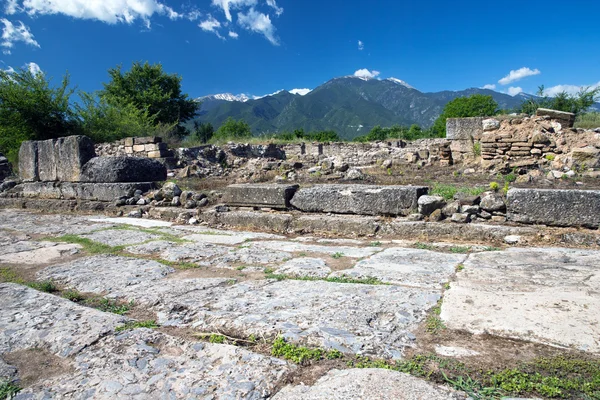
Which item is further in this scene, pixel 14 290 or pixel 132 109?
pixel 132 109

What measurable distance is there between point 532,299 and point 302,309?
1.44 m

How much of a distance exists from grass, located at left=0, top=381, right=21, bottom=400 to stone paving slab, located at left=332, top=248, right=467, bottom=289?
212 cm

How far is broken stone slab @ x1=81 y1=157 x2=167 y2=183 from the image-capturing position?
288 inches

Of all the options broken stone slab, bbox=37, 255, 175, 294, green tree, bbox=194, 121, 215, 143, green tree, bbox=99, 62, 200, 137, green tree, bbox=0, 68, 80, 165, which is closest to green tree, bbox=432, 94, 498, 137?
green tree, bbox=194, 121, 215, 143

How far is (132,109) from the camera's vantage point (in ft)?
Result: 69.8

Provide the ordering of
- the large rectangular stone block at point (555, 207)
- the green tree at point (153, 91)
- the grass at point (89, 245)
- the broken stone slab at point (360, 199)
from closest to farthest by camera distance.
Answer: the large rectangular stone block at point (555, 207)
the grass at point (89, 245)
the broken stone slab at point (360, 199)
the green tree at point (153, 91)

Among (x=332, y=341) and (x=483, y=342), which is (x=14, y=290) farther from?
(x=483, y=342)

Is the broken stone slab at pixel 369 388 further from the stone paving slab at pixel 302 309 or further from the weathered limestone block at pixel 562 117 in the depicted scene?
the weathered limestone block at pixel 562 117

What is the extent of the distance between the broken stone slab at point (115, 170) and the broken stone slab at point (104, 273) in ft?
13.6

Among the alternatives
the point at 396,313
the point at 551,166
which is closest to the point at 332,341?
the point at 396,313

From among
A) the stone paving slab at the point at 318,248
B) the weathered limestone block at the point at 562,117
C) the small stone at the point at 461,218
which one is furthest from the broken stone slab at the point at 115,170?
the weathered limestone block at the point at 562,117

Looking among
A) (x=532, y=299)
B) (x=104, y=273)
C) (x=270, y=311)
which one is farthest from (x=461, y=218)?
(x=104, y=273)

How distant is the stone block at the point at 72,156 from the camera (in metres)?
7.49

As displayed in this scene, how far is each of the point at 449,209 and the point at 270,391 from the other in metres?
3.83
